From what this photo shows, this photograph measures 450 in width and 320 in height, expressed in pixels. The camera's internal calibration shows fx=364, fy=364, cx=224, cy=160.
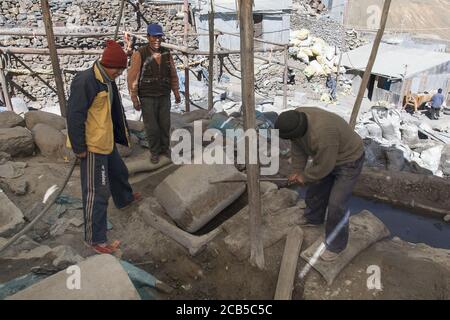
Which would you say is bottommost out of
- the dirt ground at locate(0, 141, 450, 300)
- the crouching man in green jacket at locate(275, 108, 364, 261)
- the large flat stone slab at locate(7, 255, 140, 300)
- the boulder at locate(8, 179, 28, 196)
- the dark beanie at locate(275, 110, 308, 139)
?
the dirt ground at locate(0, 141, 450, 300)

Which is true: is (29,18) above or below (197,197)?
above

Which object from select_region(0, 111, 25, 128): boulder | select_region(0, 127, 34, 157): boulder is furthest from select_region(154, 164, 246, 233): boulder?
select_region(0, 111, 25, 128): boulder

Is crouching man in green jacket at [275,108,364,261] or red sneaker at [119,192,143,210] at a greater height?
crouching man in green jacket at [275,108,364,261]

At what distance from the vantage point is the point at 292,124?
272 centimetres

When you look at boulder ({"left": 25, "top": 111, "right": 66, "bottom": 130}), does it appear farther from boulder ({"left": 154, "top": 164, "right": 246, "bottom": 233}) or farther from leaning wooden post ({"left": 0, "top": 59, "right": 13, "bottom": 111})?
boulder ({"left": 154, "top": 164, "right": 246, "bottom": 233})

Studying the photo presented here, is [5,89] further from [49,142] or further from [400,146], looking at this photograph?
[400,146]

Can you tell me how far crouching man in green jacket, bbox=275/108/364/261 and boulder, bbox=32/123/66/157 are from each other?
11.6 feet

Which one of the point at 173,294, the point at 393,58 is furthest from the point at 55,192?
the point at 393,58

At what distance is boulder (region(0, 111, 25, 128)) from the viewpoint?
5465 mm

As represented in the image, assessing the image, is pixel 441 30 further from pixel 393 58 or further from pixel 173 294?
pixel 173 294

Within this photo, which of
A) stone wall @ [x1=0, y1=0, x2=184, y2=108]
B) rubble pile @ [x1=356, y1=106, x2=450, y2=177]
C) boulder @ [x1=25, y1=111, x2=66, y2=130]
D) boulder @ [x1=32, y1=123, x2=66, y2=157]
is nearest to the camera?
boulder @ [x1=32, y1=123, x2=66, y2=157]

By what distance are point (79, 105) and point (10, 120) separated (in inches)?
135
